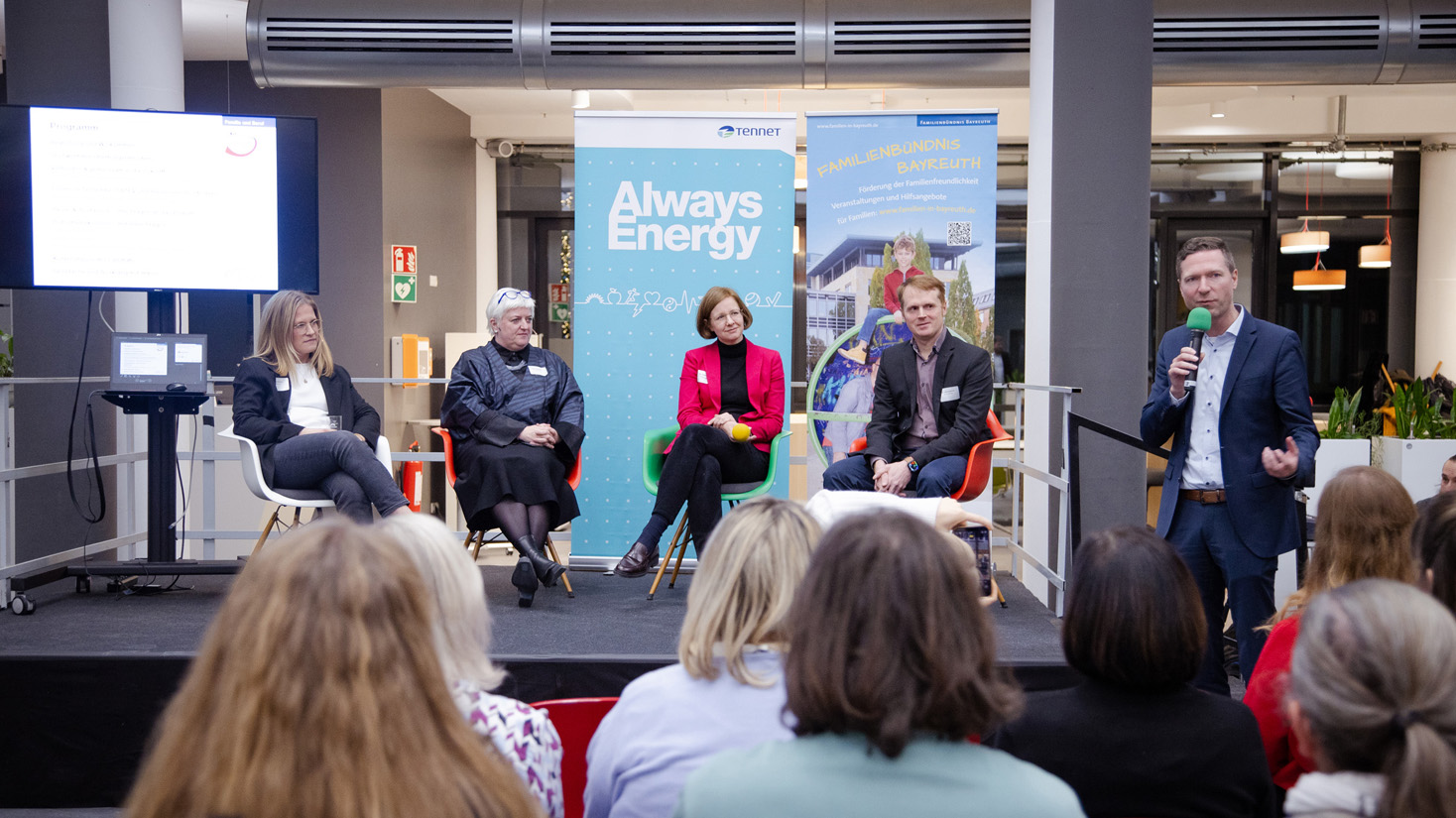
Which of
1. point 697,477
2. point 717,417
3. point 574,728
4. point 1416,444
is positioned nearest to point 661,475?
point 697,477

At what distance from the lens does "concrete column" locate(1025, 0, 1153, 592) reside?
14.0ft

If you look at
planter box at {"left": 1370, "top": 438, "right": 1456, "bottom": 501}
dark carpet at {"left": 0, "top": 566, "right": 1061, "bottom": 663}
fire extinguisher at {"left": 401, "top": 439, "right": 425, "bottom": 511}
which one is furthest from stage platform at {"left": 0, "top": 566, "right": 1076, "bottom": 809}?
fire extinguisher at {"left": 401, "top": 439, "right": 425, "bottom": 511}

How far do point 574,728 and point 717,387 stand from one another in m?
2.72

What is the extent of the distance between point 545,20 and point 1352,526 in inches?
180

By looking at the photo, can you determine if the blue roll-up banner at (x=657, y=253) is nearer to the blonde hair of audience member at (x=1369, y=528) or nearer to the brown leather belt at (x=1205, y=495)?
the brown leather belt at (x=1205, y=495)

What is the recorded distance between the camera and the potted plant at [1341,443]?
5.36 metres

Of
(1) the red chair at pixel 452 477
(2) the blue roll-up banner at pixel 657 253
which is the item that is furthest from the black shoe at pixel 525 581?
(2) the blue roll-up banner at pixel 657 253

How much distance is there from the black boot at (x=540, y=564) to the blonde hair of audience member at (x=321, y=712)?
9.64 ft

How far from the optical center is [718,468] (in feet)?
13.5

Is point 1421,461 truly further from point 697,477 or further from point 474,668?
point 474,668

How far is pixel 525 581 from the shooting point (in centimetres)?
379

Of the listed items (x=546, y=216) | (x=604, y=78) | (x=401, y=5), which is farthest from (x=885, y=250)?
(x=546, y=216)

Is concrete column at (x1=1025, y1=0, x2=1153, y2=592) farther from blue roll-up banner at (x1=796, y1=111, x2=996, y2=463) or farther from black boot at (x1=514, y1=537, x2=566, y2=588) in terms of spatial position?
black boot at (x1=514, y1=537, x2=566, y2=588)

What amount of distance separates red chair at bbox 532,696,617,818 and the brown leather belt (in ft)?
5.93
